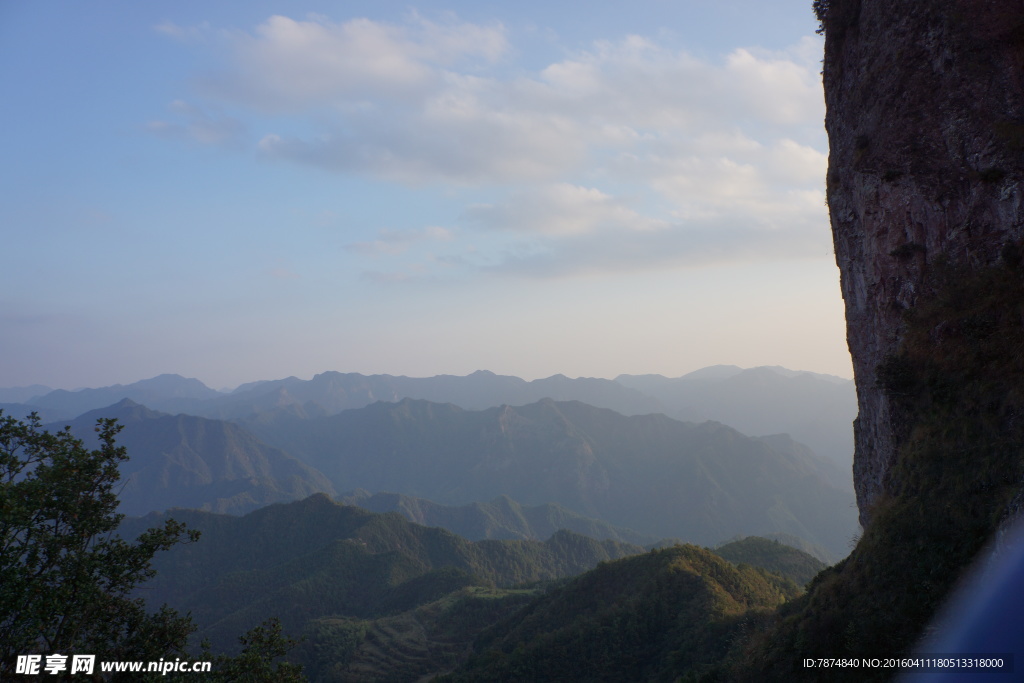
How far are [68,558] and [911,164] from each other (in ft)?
102

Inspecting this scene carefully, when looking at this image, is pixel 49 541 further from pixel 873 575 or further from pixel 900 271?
pixel 900 271

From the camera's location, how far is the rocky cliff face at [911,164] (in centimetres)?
1983

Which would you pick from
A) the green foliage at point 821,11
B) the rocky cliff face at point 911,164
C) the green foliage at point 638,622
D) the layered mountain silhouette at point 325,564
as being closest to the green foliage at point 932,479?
the rocky cliff face at point 911,164

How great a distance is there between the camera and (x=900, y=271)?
21922 mm

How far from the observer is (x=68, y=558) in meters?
14.3

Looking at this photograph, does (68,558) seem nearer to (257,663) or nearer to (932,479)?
(257,663)

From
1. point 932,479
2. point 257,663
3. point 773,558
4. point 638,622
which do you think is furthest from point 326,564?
point 932,479

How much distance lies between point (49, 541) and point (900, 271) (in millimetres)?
29459

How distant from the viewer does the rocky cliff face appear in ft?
65.1

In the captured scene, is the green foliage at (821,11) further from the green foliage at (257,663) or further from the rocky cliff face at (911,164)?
the green foliage at (257,663)

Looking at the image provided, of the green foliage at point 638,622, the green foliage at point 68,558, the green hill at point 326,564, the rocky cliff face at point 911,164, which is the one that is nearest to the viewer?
the green foliage at point 68,558

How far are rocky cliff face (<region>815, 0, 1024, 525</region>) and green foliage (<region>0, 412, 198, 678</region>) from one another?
26676mm

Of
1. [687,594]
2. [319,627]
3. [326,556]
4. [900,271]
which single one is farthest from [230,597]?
[900,271]

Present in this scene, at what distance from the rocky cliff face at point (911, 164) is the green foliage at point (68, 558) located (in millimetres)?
26676
